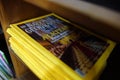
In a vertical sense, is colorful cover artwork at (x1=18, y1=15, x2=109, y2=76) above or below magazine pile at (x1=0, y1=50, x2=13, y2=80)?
above

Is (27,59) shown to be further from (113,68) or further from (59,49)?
(113,68)

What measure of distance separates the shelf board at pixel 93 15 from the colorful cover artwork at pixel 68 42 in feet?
0.68

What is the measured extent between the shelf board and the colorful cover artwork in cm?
21

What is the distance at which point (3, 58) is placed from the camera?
2.41 feet

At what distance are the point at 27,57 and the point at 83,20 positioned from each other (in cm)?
33

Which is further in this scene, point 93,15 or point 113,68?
point 113,68

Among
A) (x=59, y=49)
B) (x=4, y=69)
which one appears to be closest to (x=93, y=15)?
(x=59, y=49)

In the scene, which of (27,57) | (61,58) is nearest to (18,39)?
(27,57)

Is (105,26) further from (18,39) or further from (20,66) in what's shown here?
(20,66)

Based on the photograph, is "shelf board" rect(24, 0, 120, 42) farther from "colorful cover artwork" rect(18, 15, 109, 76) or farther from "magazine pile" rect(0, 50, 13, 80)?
"magazine pile" rect(0, 50, 13, 80)

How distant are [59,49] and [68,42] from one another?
2.0 inches

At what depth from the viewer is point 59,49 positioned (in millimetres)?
490

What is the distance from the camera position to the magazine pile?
734 millimetres

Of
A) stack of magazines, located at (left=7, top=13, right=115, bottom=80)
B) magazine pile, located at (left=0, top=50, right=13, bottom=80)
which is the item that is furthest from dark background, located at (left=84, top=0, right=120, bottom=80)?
magazine pile, located at (left=0, top=50, right=13, bottom=80)
